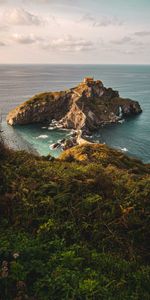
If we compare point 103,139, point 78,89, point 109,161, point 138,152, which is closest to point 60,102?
point 78,89

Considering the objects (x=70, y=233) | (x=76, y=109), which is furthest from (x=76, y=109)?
(x=70, y=233)

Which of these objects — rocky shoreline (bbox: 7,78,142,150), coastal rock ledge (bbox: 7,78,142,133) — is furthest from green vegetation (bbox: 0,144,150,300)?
coastal rock ledge (bbox: 7,78,142,133)

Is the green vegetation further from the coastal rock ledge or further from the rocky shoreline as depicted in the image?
the coastal rock ledge

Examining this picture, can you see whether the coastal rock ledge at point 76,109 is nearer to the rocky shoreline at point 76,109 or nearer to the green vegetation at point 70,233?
the rocky shoreline at point 76,109

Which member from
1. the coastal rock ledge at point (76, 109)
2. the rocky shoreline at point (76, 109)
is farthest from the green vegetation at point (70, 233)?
the coastal rock ledge at point (76, 109)

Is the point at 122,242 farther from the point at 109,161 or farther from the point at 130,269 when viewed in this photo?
the point at 109,161

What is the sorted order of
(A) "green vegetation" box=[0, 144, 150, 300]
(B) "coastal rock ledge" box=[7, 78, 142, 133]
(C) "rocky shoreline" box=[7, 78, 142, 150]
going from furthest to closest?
(B) "coastal rock ledge" box=[7, 78, 142, 133] → (C) "rocky shoreline" box=[7, 78, 142, 150] → (A) "green vegetation" box=[0, 144, 150, 300]

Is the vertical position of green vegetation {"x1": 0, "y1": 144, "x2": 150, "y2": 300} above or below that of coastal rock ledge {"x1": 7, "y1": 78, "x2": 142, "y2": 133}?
above
